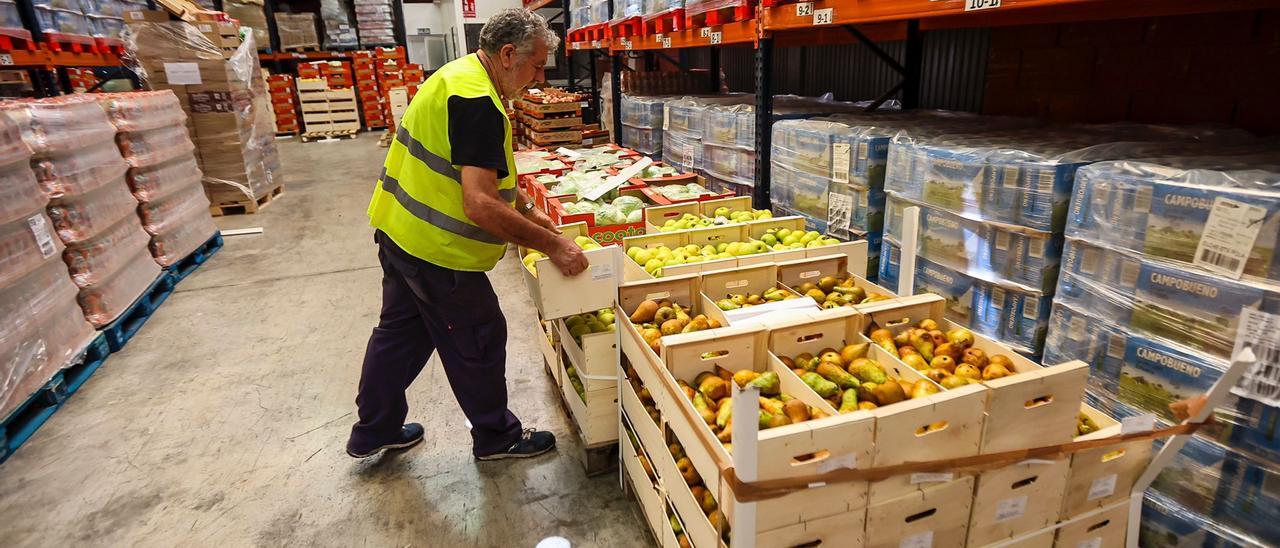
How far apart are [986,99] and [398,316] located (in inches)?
143

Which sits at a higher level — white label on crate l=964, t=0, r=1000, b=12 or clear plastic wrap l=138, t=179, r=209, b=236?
white label on crate l=964, t=0, r=1000, b=12

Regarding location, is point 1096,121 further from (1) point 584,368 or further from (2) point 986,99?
(1) point 584,368

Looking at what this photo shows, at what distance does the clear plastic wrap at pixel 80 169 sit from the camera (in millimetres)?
3916

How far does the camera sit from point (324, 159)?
12.3 metres

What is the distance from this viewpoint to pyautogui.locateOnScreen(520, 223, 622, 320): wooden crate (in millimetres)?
2590

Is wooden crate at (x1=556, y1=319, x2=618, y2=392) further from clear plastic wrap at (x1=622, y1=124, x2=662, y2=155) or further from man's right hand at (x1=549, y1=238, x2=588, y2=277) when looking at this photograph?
clear plastic wrap at (x1=622, y1=124, x2=662, y2=155)

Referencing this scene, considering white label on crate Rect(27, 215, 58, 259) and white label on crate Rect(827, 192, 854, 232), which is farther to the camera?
white label on crate Rect(27, 215, 58, 259)

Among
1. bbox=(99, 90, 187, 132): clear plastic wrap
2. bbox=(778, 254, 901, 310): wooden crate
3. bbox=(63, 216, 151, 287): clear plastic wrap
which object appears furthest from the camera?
bbox=(99, 90, 187, 132): clear plastic wrap

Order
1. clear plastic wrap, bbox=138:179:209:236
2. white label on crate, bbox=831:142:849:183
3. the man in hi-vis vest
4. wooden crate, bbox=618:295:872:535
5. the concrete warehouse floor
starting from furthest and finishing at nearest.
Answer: clear plastic wrap, bbox=138:179:209:236 < white label on crate, bbox=831:142:849:183 < the concrete warehouse floor < the man in hi-vis vest < wooden crate, bbox=618:295:872:535

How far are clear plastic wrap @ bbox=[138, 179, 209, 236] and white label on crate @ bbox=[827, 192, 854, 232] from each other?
517 cm

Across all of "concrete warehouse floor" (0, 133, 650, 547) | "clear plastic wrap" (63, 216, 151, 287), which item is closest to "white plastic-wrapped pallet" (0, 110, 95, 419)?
"clear plastic wrap" (63, 216, 151, 287)

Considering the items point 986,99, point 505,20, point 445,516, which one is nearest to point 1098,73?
point 986,99

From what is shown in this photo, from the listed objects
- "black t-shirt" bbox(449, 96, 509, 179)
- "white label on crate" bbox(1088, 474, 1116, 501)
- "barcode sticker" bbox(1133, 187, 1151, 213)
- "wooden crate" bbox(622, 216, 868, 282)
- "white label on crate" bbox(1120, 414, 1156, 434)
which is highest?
"black t-shirt" bbox(449, 96, 509, 179)

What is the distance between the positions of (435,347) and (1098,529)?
2440 millimetres
